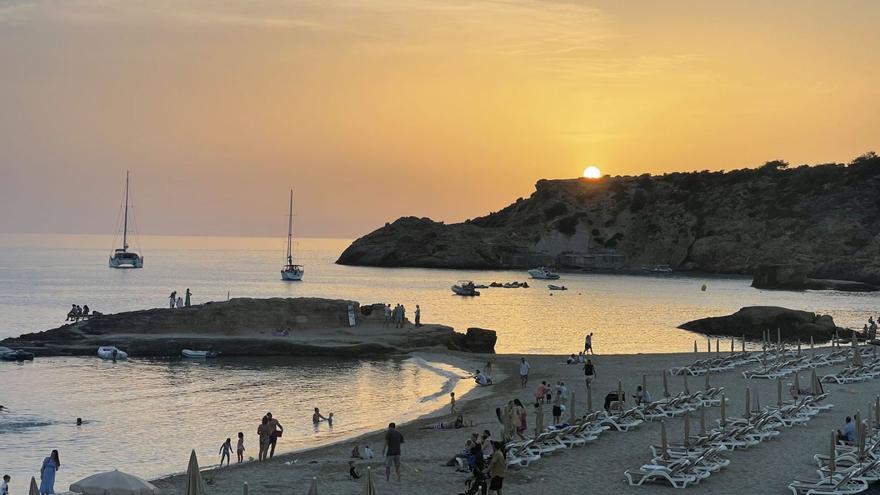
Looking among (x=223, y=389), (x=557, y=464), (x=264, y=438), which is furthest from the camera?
(x=223, y=389)

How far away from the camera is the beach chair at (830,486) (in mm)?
19328

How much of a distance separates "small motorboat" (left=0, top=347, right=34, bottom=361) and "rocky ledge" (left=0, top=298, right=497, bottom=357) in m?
0.98

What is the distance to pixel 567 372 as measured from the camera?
44.0m

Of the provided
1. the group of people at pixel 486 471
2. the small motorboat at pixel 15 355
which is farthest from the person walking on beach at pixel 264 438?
the small motorboat at pixel 15 355

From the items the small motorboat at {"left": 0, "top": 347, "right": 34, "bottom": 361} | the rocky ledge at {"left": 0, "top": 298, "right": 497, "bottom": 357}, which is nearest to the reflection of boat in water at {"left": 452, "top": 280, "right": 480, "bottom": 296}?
the rocky ledge at {"left": 0, "top": 298, "right": 497, "bottom": 357}

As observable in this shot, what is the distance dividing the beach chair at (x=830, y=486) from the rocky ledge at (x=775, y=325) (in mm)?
40884

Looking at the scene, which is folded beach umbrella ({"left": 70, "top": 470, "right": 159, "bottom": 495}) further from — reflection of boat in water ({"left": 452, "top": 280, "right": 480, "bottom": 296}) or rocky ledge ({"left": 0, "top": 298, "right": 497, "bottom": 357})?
reflection of boat in water ({"left": 452, "top": 280, "right": 480, "bottom": 296})

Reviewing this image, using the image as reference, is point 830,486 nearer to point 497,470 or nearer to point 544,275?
point 497,470

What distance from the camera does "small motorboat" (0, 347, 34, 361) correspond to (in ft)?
159

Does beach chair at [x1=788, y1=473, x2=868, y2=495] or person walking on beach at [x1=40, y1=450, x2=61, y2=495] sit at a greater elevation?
beach chair at [x1=788, y1=473, x2=868, y2=495]

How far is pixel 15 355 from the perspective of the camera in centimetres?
4859

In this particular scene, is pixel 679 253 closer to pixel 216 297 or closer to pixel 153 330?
pixel 216 297

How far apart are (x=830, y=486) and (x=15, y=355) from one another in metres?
41.0

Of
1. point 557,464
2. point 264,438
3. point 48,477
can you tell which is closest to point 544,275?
point 264,438
